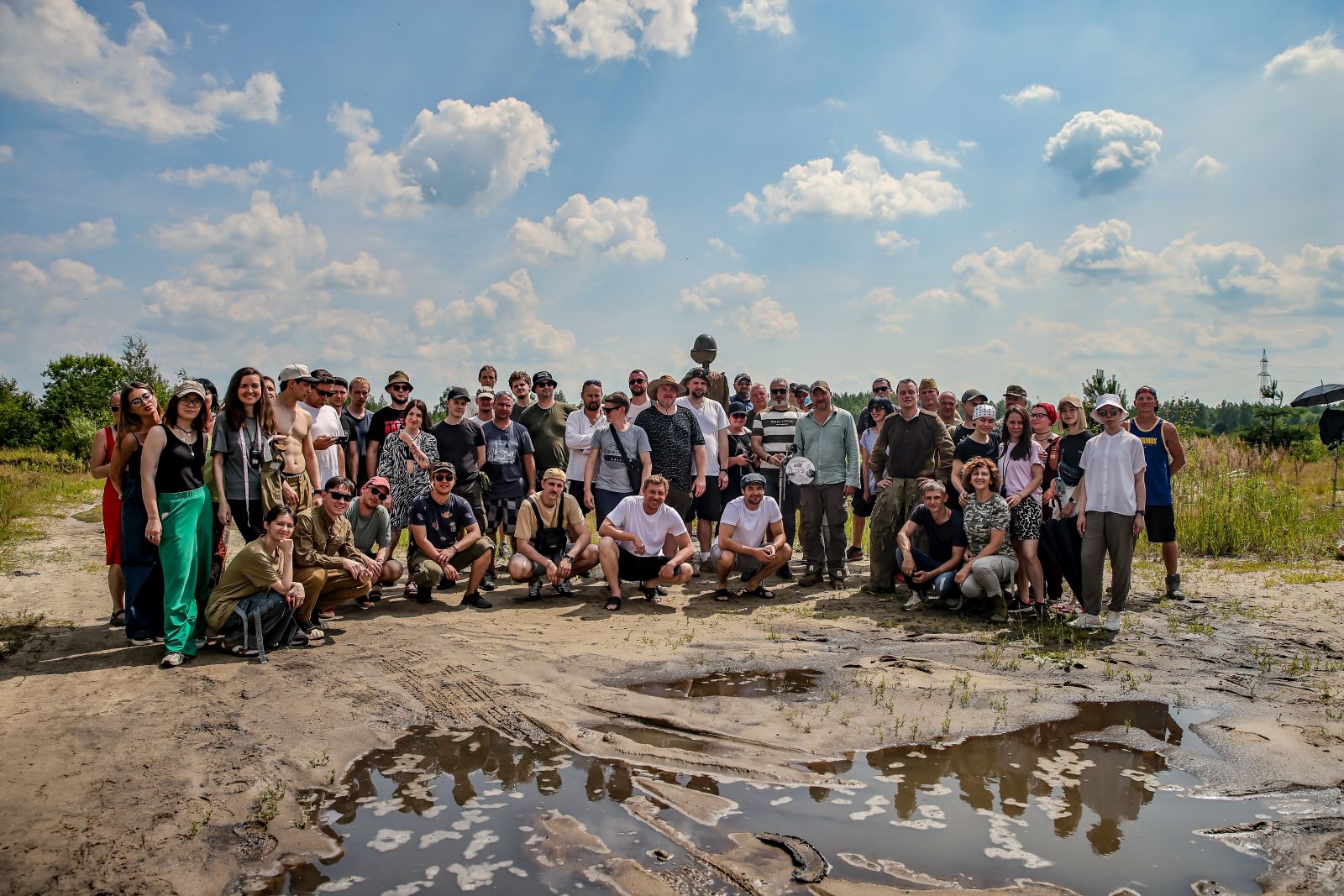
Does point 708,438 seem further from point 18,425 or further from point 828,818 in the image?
point 18,425

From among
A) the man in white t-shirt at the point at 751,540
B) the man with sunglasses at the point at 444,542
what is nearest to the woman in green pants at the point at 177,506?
the man with sunglasses at the point at 444,542

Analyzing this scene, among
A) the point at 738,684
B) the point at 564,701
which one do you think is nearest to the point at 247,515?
the point at 564,701

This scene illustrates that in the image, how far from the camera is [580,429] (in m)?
9.27

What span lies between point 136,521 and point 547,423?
420cm

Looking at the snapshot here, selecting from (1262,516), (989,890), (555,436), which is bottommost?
(989,890)

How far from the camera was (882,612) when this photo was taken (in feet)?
25.8

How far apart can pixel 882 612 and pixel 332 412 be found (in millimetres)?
5360

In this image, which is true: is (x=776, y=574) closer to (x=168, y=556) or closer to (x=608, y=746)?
(x=608, y=746)

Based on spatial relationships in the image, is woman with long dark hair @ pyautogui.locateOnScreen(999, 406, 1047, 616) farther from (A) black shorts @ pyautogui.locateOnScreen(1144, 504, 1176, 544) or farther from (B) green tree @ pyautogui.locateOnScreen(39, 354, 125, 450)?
(B) green tree @ pyautogui.locateOnScreen(39, 354, 125, 450)

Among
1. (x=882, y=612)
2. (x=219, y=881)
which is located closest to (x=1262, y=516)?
(x=882, y=612)

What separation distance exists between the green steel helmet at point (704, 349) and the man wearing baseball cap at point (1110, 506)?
4947mm

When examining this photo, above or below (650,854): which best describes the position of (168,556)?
above

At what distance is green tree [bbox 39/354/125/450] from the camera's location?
31906 mm

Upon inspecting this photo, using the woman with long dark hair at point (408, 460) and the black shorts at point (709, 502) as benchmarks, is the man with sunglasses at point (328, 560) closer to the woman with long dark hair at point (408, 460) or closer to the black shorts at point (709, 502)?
the woman with long dark hair at point (408, 460)
